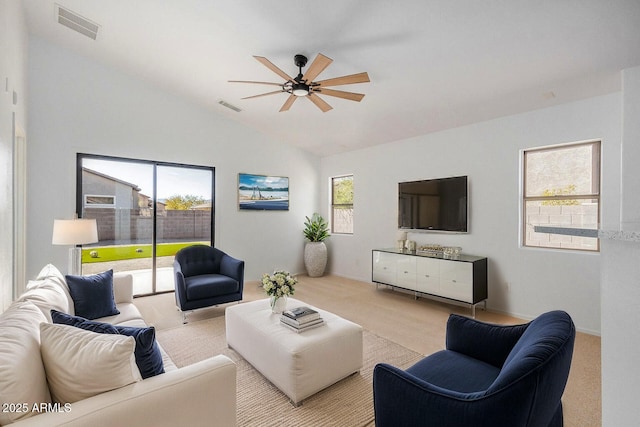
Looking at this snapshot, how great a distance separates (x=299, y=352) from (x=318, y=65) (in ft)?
7.35

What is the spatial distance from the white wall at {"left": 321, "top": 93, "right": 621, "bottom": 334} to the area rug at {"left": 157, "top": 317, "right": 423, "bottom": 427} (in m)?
1.98

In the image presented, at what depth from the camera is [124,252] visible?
4.59 meters

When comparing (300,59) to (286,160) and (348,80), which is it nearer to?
(348,80)

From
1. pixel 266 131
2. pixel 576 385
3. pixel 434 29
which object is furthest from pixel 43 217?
pixel 576 385

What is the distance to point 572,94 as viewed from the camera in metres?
3.21

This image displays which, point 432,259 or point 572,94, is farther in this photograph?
point 432,259

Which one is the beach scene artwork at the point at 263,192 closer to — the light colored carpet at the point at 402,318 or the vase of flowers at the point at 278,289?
the light colored carpet at the point at 402,318

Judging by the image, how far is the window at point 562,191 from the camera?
3338 mm

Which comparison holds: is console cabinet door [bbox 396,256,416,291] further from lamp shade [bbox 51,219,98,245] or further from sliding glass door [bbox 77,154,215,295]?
lamp shade [bbox 51,219,98,245]

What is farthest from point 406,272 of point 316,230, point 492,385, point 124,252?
point 124,252

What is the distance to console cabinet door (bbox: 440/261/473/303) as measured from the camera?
12.5 feet

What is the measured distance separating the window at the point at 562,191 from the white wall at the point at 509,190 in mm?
140

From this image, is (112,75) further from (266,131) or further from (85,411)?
(85,411)

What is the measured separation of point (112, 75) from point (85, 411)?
15.8 ft
